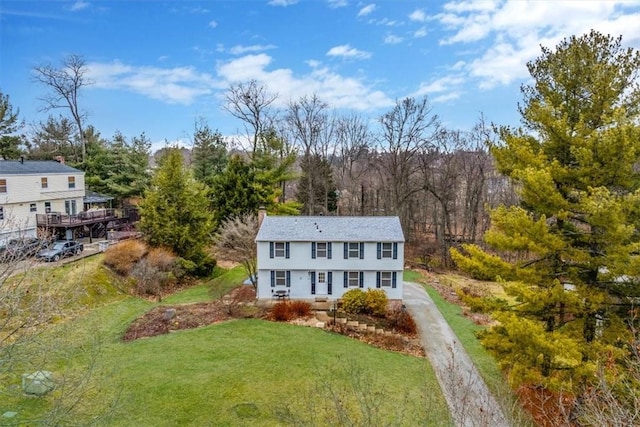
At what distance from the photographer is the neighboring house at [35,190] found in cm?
2758

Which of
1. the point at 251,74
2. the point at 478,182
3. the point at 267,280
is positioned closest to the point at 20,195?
the point at 267,280

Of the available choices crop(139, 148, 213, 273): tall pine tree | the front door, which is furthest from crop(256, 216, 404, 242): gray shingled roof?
crop(139, 148, 213, 273): tall pine tree

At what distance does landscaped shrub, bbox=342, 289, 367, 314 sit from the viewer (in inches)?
896

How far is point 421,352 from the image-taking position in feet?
62.2

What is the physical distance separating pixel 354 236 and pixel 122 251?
15174mm

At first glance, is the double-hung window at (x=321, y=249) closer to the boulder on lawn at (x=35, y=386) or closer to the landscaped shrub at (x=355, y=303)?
the landscaped shrub at (x=355, y=303)

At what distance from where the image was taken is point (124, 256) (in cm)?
2630

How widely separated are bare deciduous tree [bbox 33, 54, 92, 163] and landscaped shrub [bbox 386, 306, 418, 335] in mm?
36243

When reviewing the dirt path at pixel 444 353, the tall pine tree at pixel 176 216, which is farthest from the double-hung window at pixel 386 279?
the tall pine tree at pixel 176 216

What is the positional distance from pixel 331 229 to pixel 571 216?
1471 centimetres

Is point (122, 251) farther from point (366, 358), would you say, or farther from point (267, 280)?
point (366, 358)

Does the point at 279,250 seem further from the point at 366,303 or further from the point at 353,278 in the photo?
the point at 366,303

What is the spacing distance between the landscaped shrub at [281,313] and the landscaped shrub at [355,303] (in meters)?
3.20

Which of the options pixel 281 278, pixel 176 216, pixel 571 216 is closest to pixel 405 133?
pixel 281 278
